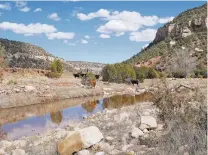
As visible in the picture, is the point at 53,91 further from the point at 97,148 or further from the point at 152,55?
the point at 152,55

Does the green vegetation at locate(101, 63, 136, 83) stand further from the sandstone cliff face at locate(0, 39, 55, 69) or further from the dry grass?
the dry grass

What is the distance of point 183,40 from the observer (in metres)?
96.9

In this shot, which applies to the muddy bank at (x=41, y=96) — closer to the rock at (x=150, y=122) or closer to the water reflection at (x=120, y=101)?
the water reflection at (x=120, y=101)

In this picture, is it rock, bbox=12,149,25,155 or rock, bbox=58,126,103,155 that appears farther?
rock, bbox=12,149,25,155

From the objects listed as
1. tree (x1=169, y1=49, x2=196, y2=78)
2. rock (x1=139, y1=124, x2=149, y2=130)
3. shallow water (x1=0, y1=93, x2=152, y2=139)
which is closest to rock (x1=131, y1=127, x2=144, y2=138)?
rock (x1=139, y1=124, x2=149, y2=130)

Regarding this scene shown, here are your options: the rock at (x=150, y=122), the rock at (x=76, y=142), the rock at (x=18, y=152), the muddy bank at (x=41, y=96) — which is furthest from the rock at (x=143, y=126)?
the muddy bank at (x=41, y=96)

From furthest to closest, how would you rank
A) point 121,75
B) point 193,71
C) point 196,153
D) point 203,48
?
1. point 203,48
2. point 193,71
3. point 121,75
4. point 196,153

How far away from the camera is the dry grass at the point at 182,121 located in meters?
8.01

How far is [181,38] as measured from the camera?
324 feet

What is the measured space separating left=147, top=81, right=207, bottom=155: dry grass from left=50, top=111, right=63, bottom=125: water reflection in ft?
34.1

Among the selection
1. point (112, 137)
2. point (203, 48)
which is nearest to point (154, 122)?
point (112, 137)

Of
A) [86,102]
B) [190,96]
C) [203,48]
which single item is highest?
[203,48]

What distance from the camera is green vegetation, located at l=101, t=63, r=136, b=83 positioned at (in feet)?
160

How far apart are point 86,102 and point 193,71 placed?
35.6 m
